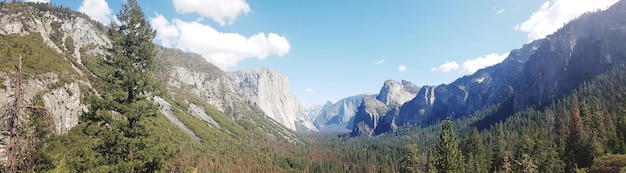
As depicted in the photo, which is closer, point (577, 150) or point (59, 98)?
point (577, 150)

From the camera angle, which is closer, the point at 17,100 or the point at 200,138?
the point at 17,100

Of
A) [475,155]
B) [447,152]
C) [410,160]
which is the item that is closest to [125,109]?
[447,152]

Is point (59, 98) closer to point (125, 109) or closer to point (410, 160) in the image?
point (125, 109)

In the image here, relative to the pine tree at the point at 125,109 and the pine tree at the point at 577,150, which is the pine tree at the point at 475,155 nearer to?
the pine tree at the point at 577,150

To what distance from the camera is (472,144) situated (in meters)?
105

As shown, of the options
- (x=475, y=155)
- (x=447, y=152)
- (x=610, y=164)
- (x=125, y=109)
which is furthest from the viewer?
(x=475, y=155)

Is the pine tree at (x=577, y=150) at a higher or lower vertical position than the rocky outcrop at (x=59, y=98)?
lower

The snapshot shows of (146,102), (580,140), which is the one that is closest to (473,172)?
(580,140)

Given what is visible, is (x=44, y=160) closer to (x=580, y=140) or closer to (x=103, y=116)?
(x=103, y=116)

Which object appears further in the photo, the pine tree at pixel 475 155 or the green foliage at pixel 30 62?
the green foliage at pixel 30 62

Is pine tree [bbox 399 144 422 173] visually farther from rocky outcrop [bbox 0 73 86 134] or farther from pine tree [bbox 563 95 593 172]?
rocky outcrop [bbox 0 73 86 134]

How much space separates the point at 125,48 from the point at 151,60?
1.94 meters

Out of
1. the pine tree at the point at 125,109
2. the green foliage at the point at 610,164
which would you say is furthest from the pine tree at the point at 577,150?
the pine tree at the point at 125,109

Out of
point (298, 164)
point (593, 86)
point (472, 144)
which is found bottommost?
point (298, 164)
